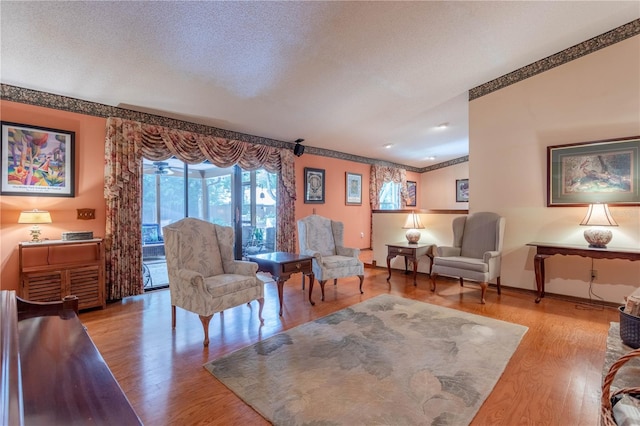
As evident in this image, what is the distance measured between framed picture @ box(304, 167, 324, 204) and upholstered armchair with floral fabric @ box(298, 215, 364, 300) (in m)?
1.94

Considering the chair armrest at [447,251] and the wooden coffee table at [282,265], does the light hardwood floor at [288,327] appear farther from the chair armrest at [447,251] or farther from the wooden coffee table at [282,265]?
the chair armrest at [447,251]

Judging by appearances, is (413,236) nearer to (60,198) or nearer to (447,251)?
(447,251)

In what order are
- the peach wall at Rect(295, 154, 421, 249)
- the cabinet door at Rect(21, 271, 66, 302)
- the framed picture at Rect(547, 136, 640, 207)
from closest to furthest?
the cabinet door at Rect(21, 271, 66, 302) → the framed picture at Rect(547, 136, 640, 207) → the peach wall at Rect(295, 154, 421, 249)

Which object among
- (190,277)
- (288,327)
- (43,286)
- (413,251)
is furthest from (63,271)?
(413,251)

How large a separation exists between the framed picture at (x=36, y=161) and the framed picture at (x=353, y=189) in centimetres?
528

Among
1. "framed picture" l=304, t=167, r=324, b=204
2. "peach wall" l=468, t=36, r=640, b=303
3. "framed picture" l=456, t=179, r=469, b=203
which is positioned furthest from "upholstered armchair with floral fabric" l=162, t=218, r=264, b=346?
"framed picture" l=456, t=179, r=469, b=203

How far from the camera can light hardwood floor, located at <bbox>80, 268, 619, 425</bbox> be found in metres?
1.75

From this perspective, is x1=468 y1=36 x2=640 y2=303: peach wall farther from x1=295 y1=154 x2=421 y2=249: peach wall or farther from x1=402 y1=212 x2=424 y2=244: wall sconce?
x1=295 y1=154 x2=421 y2=249: peach wall

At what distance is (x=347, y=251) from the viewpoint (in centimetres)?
429

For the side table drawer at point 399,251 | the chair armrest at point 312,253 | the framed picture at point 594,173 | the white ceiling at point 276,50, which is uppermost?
the white ceiling at point 276,50

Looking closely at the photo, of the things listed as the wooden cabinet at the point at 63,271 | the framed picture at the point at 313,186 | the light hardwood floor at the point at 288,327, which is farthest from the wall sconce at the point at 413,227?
the wooden cabinet at the point at 63,271

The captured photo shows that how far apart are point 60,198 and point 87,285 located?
1.07 metres

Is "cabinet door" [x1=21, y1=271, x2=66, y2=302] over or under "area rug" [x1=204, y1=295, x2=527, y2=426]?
over

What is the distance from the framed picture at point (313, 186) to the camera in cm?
630
